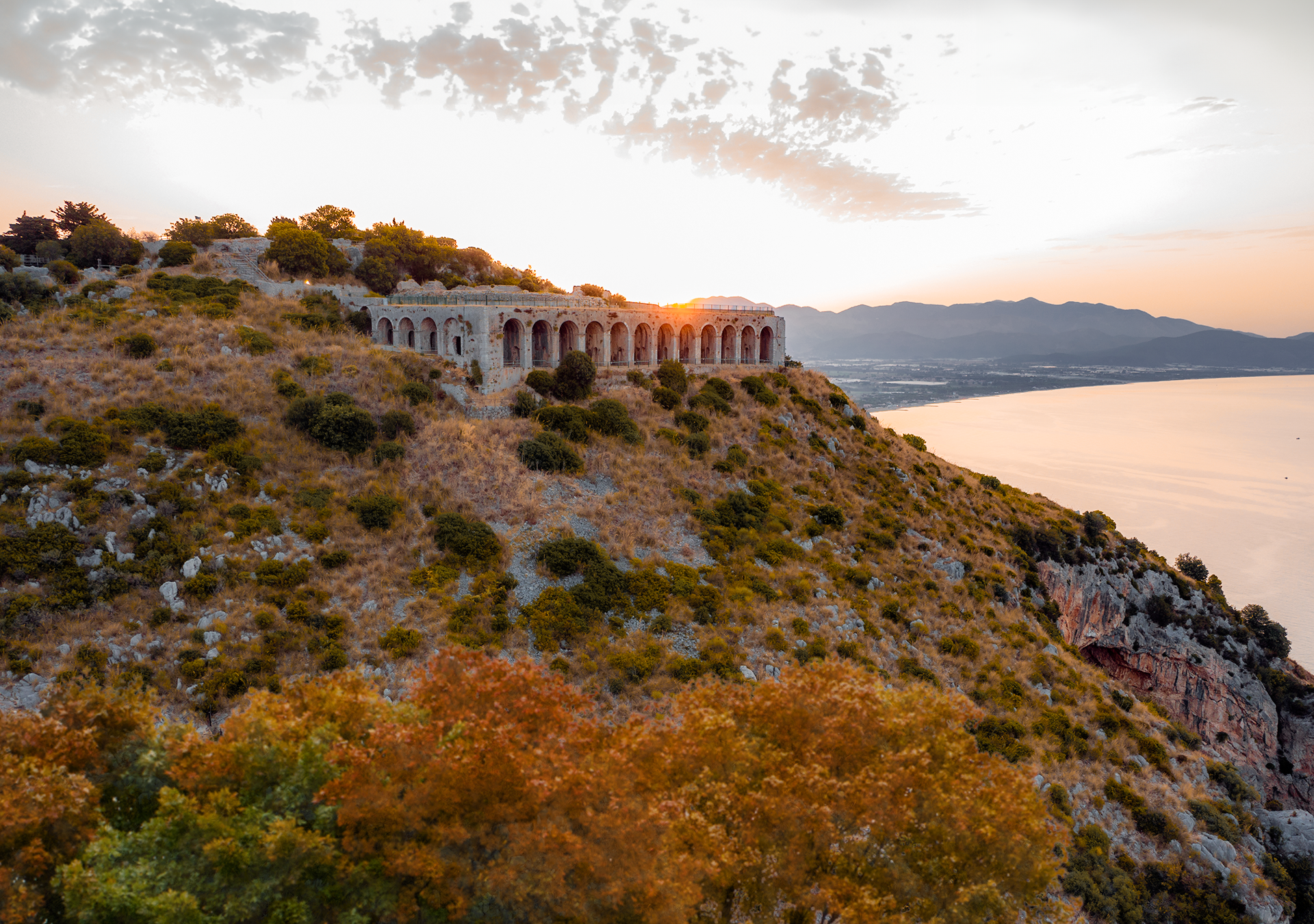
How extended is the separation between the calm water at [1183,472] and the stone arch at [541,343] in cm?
6946

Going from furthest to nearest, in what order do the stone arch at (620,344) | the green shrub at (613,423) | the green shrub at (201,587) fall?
the stone arch at (620,344) < the green shrub at (613,423) < the green shrub at (201,587)

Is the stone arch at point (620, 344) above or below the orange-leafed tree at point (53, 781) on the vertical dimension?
above

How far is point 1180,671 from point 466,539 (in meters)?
52.0

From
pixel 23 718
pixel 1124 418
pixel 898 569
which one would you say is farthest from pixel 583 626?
pixel 1124 418

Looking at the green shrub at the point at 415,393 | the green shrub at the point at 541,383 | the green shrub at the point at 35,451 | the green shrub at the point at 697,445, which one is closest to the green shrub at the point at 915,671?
the green shrub at the point at 697,445

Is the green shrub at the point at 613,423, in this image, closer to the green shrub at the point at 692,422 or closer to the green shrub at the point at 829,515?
the green shrub at the point at 692,422

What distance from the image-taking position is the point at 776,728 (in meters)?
13.0

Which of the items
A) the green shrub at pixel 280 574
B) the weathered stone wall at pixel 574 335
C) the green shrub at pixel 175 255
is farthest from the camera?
the green shrub at pixel 175 255

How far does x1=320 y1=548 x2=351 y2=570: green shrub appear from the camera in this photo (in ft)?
90.0

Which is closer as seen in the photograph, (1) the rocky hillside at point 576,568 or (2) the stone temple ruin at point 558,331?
(1) the rocky hillside at point 576,568

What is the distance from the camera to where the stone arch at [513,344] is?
46.3 metres

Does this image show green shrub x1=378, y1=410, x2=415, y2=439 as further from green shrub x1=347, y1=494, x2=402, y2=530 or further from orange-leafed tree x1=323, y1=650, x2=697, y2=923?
orange-leafed tree x1=323, y1=650, x2=697, y2=923

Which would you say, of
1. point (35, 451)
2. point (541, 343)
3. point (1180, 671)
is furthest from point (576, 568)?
point (1180, 671)

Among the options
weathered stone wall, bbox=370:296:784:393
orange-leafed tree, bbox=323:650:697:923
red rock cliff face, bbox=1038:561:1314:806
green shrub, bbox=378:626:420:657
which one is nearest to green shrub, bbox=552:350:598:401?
weathered stone wall, bbox=370:296:784:393
